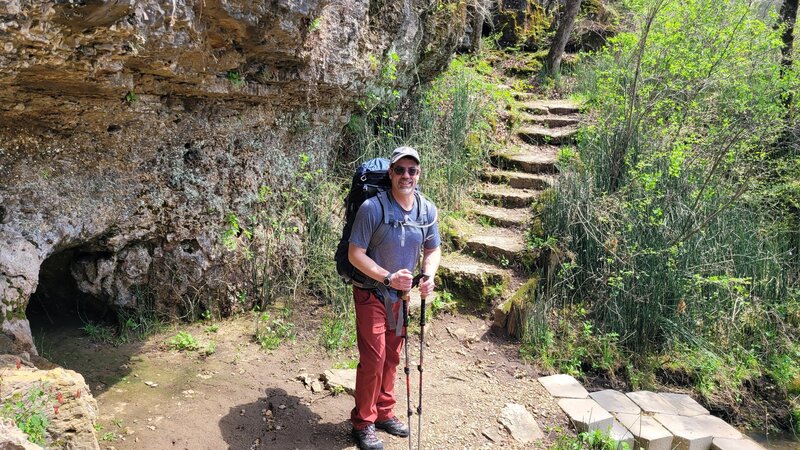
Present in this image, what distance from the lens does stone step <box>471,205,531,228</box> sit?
6793mm

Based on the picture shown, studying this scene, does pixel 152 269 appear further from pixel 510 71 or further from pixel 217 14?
pixel 510 71

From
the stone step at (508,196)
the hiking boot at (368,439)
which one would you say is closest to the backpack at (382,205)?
the hiking boot at (368,439)

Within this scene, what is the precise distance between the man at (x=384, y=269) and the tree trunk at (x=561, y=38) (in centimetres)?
821

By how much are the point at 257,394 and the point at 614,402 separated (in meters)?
2.79

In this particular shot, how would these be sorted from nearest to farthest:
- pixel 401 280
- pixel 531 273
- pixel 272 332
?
pixel 401 280 → pixel 272 332 → pixel 531 273

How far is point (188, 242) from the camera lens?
4.59 metres

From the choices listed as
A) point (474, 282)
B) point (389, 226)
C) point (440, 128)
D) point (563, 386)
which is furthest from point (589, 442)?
point (440, 128)

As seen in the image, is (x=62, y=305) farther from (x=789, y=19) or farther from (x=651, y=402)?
(x=789, y=19)

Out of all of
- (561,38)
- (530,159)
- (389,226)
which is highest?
(561,38)

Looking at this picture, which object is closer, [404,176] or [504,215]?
[404,176]

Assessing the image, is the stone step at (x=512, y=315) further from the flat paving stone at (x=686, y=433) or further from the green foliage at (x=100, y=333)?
the green foliage at (x=100, y=333)

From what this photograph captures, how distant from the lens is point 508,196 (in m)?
7.25

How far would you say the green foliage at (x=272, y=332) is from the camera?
4496 mm

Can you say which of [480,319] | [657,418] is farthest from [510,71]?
[657,418]
